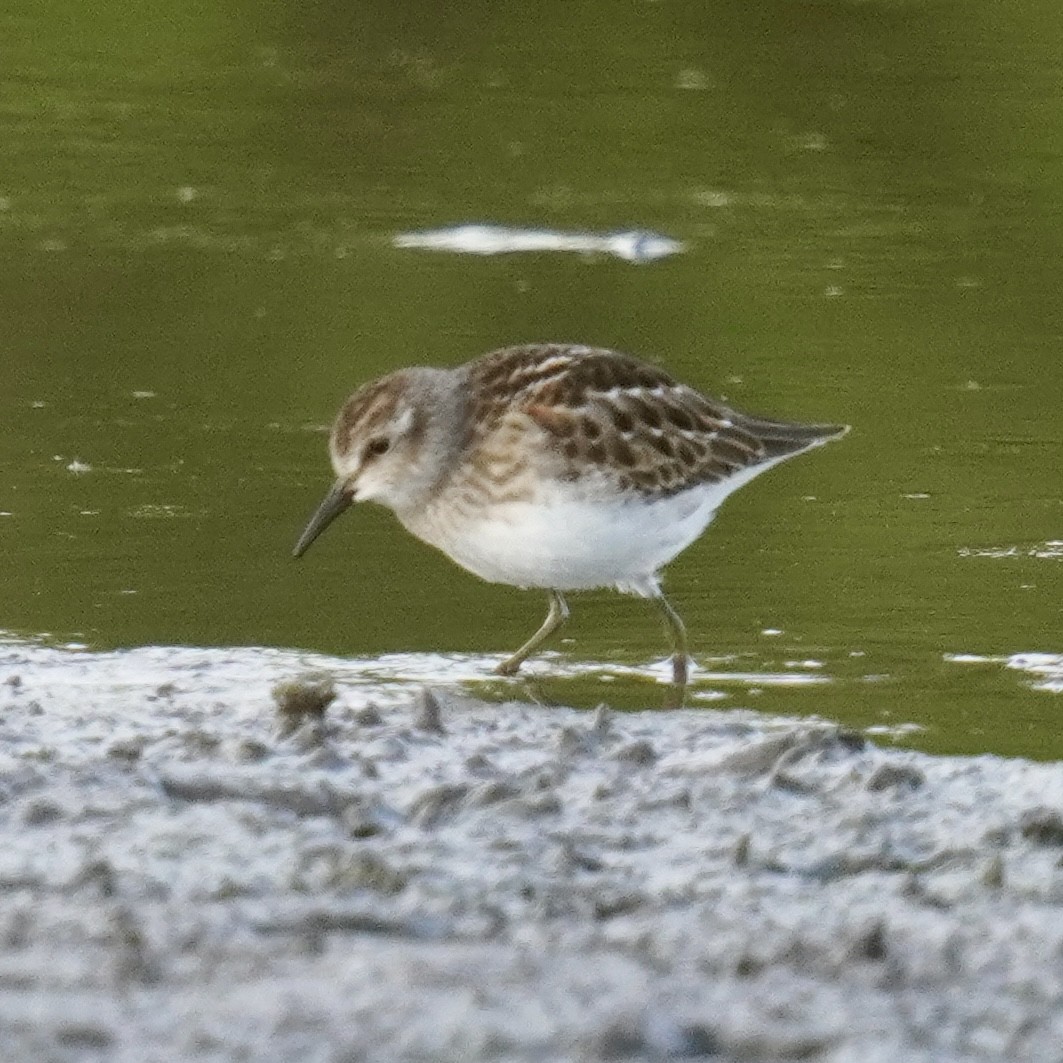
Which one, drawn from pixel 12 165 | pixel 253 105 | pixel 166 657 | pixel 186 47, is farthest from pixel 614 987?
pixel 186 47

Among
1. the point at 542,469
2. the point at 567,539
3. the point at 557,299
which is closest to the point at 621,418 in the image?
the point at 542,469

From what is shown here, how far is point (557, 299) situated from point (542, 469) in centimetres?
342

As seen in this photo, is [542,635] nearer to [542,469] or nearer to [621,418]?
[542,469]

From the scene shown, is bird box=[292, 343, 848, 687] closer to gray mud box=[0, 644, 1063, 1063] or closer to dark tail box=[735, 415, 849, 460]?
dark tail box=[735, 415, 849, 460]

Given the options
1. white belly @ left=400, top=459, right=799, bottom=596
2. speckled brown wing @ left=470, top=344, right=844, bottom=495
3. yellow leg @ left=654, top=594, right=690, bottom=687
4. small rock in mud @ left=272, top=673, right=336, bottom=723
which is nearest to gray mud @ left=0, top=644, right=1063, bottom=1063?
small rock in mud @ left=272, top=673, right=336, bottom=723

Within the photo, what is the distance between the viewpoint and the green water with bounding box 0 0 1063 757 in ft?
24.2

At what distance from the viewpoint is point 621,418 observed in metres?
7.45

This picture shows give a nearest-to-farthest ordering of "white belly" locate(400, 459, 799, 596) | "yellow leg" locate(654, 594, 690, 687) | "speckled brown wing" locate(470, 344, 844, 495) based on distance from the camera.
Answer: "yellow leg" locate(654, 594, 690, 687) → "white belly" locate(400, 459, 799, 596) → "speckled brown wing" locate(470, 344, 844, 495)

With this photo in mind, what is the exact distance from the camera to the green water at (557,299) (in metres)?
7.37

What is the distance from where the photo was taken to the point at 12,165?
12578 mm

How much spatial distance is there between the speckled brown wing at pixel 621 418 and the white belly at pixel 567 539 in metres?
0.08

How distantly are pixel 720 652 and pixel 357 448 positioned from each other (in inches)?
45.1

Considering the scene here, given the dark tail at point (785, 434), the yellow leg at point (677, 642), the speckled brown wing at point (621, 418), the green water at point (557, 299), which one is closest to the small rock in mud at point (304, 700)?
the green water at point (557, 299)

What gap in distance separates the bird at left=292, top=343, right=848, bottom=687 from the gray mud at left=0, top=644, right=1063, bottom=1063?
91 cm
